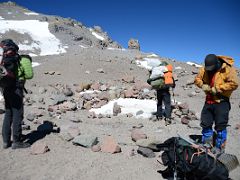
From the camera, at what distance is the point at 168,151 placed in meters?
4.81

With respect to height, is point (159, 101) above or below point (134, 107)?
above

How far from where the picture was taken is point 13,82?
6359 millimetres

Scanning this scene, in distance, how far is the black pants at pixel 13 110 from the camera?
6.41 m

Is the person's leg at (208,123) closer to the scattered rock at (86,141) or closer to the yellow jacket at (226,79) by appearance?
the yellow jacket at (226,79)

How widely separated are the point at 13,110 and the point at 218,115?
4.63 m

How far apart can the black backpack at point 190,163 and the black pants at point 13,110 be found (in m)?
3.65

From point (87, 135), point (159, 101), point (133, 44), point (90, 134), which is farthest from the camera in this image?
point (133, 44)

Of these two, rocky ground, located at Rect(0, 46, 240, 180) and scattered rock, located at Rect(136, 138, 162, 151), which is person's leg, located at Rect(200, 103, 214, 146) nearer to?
rocky ground, located at Rect(0, 46, 240, 180)

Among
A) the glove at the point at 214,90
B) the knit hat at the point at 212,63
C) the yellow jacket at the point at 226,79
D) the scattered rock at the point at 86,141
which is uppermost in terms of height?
the knit hat at the point at 212,63

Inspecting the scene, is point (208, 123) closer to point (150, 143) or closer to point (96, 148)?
point (150, 143)

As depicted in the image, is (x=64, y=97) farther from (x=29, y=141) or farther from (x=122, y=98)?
(x=29, y=141)

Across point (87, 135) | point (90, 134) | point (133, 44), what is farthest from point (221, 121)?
point (133, 44)

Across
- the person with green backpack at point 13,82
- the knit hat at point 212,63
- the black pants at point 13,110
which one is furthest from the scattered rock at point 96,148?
the knit hat at point 212,63

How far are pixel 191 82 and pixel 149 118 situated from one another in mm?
8618
